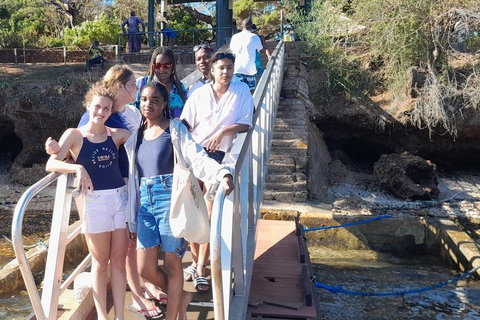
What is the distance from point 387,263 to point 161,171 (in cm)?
679

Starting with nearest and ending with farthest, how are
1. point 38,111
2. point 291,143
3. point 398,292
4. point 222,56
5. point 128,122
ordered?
point 128,122, point 222,56, point 398,292, point 291,143, point 38,111

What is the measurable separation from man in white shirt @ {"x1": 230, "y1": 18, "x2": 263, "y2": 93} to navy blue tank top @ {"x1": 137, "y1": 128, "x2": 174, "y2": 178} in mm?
4127

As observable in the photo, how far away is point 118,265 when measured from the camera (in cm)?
342

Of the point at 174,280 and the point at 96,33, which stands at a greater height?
the point at 96,33

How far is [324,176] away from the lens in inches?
478

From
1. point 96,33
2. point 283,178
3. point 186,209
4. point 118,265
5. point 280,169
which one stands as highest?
point 96,33

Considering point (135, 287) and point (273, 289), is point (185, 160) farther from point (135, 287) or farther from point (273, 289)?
point (273, 289)

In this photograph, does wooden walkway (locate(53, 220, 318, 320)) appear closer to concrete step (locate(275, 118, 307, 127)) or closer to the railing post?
the railing post

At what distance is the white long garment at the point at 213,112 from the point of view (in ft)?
12.9

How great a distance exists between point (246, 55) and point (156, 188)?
4.46 m

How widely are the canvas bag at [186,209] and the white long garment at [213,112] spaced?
0.82 m

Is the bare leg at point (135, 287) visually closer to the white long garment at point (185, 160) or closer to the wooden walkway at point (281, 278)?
the white long garment at point (185, 160)

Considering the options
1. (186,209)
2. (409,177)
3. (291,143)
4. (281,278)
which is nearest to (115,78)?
(186,209)

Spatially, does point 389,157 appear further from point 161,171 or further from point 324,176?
point 161,171
